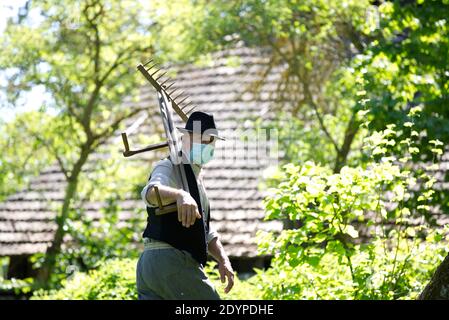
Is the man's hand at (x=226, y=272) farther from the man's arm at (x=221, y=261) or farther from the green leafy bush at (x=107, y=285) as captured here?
the green leafy bush at (x=107, y=285)

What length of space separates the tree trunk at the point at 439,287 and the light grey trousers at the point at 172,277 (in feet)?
5.35

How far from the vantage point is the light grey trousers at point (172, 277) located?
440cm

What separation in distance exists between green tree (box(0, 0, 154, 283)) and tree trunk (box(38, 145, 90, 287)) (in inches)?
0.5

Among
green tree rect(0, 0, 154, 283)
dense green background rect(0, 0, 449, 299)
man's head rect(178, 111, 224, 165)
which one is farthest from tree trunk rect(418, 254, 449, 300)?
green tree rect(0, 0, 154, 283)

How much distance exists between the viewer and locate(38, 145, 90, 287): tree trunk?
39.5ft

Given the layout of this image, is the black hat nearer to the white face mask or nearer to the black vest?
the white face mask

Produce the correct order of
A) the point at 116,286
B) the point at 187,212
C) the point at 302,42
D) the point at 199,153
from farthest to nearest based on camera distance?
the point at 302,42
the point at 116,286
the point at 199,153
the point at 187,212

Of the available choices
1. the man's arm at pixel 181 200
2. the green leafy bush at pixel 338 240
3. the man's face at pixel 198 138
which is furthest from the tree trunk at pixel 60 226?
the man's arm at pixel 181 200

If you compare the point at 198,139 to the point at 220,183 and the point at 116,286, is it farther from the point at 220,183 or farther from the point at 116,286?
the point at 220,183

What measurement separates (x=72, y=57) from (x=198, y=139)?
7566mm

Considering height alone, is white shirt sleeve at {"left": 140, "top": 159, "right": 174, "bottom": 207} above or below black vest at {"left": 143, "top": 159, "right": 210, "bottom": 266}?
above

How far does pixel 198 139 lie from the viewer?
4.64 m

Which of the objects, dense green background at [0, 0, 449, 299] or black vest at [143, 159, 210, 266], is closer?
→ black vest at [143, 159, 210, 266]

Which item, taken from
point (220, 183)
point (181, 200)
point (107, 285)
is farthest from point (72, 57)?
point (181, 200)
